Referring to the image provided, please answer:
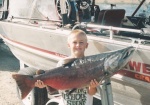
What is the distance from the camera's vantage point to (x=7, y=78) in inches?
320

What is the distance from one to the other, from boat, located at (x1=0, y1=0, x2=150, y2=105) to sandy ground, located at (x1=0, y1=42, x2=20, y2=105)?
0.89m

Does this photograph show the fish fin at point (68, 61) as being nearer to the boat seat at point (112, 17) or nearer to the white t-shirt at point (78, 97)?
the white t-shirt at point (78, 97)

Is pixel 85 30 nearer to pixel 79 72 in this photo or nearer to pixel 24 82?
pixel 79 72

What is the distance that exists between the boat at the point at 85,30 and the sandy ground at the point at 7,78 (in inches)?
35.2

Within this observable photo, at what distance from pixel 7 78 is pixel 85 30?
4.32 metres

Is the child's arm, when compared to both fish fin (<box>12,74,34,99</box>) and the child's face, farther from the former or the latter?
fish fin (<box>12,74,34,99</box>)

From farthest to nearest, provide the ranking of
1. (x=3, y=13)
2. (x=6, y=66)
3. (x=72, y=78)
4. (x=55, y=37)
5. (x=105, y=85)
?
1. (x=6, y=66)
2. (x=3, y=13)
3. (x=55, y=37)
4. (x=105, y=85)
5. (x=72, y=78)

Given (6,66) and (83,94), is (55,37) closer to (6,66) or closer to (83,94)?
(83,94)

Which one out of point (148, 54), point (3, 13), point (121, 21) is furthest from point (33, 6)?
point (148, 54)

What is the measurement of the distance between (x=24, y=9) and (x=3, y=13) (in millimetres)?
935

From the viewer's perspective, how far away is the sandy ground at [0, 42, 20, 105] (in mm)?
6500

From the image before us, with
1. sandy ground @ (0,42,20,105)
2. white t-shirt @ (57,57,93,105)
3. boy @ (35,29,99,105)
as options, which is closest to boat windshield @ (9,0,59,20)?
sandy ground @ (0,42,20,105)

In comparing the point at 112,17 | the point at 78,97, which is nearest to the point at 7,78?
the point at 112,17

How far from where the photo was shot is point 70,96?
3.41 metres
